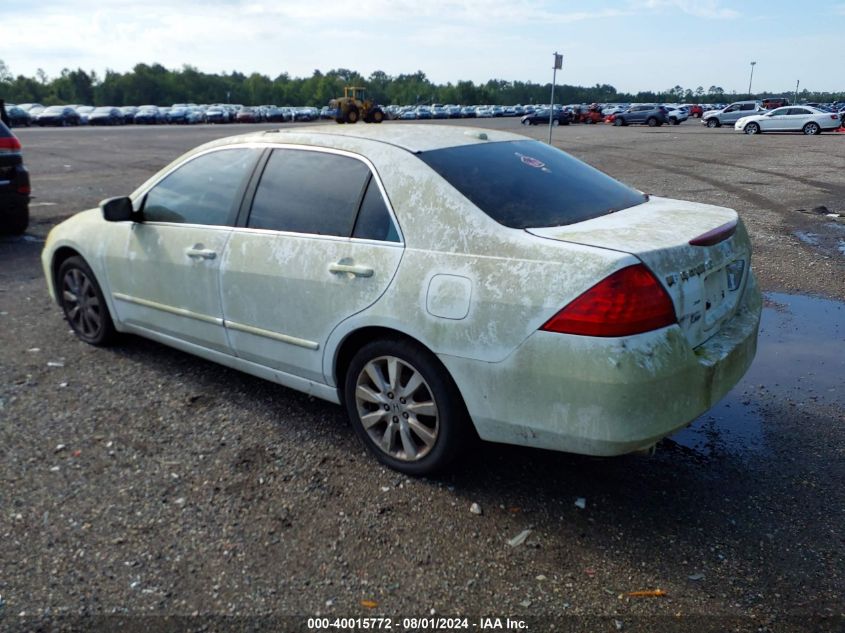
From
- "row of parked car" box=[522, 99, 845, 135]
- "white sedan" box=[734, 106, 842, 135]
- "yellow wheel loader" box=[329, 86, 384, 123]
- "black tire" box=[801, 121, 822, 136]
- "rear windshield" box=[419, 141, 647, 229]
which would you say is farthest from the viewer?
"yellow wheel loader" box=[329, 86, 384, 123]

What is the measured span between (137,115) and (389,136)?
2678 inches

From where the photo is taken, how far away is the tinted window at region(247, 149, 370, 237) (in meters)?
3.58

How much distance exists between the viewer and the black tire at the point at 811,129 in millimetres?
36062

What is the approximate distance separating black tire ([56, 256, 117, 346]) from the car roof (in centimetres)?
169

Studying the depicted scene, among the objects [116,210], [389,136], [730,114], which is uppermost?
[389,136]

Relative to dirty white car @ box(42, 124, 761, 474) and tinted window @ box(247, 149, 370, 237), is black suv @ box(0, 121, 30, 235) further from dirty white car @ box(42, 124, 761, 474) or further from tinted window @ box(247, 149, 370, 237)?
tinted window @ box(247, 149, 370, 237)

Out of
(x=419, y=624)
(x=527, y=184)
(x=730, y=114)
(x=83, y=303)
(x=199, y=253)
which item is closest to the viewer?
(x=419, y=624)

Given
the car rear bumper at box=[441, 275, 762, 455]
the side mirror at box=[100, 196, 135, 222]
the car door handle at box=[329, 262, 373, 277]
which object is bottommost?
the car rear bumper at box=[441, 275, 762, 455]

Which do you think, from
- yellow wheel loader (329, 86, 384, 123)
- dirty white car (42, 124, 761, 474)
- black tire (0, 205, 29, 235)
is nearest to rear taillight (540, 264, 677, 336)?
dirty white car (42, 124, 761, 474)

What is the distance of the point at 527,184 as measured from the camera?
3537 mm

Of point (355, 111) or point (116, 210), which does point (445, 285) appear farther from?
point (355, 111)

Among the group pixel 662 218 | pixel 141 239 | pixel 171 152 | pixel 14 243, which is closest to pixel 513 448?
pixel 662 218

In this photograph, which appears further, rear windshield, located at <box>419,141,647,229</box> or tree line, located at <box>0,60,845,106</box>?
tree line, located at <box>0,60,845,106</box>

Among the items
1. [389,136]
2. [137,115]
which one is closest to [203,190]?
[389,136]
